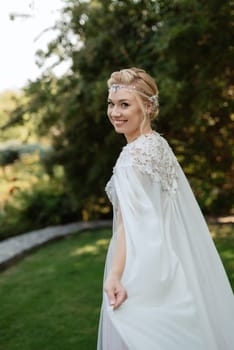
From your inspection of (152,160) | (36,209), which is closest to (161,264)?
(152,160)

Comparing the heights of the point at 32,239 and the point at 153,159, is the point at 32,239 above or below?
below

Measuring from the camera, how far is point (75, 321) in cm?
506

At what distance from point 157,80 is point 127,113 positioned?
5.84 m

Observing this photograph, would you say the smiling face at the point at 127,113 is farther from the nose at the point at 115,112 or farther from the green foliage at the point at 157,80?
the green foliage at the point at 157,80

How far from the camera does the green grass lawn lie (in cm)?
460

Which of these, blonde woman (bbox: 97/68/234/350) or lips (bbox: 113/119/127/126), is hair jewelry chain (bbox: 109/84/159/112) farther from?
lips (bbox: 113/119/127/126)

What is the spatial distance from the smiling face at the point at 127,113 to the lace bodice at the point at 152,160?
53 millimetres

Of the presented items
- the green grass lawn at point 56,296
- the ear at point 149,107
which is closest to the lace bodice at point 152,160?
the ear at point 149,107

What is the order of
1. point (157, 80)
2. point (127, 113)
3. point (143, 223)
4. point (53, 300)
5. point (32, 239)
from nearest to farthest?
point (143, 223)
point (127, 113)
point (53, 300)
point (157, 80)
point (32, 239)

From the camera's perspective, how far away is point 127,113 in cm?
247

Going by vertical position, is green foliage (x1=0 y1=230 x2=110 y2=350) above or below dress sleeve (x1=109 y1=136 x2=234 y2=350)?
below

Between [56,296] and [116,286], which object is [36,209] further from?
[116,286]

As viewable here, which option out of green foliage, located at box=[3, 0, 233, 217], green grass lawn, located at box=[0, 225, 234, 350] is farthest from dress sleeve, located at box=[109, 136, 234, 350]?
green foliage, located at box=[3, 0, 233, 217]

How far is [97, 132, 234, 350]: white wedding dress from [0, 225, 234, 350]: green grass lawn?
1.95 metres
